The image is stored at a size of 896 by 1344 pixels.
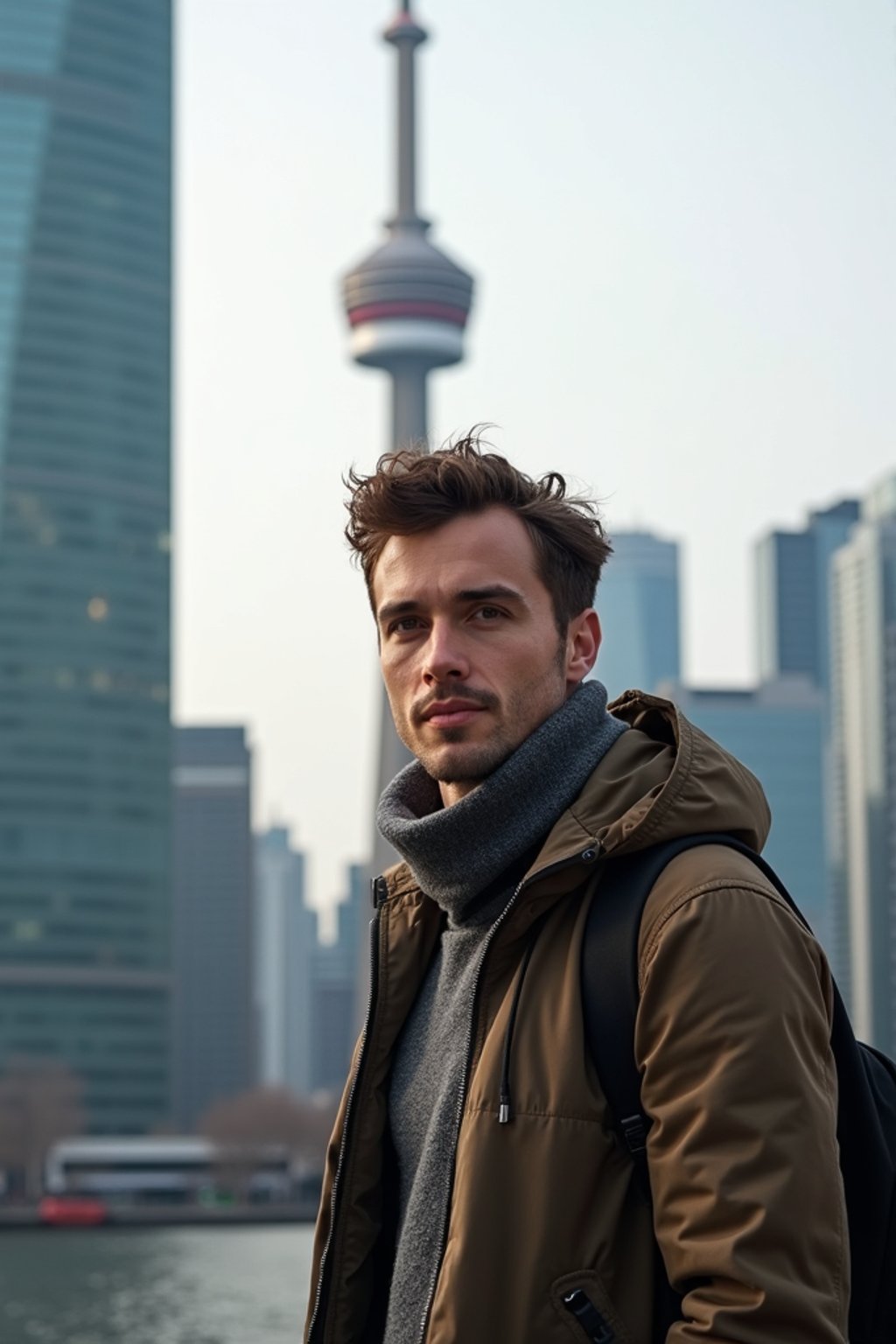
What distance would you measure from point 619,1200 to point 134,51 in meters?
160

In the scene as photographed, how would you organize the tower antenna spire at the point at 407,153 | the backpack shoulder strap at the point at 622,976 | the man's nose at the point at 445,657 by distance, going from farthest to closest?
the tower antenna spire at the point at 407,153
the man's nose at the point at 445,657
the backpack shoulder strap at the point at 622,976

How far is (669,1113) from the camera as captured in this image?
3182 mm

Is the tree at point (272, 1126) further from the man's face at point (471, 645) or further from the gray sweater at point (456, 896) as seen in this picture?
the man's face at point (471, 645)

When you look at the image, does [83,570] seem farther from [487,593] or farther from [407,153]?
[487,593]

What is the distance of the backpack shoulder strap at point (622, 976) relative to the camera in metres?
3.31

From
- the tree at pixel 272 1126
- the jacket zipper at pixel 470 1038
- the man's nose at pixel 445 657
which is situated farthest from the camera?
the tree at pixel 272 1126

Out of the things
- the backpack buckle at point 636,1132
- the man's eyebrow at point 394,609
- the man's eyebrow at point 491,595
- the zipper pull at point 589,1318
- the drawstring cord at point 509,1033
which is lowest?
the zipper pull at point 589,1318

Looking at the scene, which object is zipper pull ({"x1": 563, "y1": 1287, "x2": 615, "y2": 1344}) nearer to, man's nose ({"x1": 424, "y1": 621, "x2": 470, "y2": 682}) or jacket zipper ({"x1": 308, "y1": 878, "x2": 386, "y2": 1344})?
jacket zipper ({"x1": 308, "y1": 878, "x2": 386, "y2": 1344})

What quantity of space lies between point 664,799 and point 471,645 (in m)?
0.50

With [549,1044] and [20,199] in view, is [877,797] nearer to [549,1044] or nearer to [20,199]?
[20,199]

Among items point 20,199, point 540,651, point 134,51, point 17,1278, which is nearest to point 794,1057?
point 540,651

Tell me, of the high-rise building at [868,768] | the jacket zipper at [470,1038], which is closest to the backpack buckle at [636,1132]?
the jacket zipper at [470,1038]

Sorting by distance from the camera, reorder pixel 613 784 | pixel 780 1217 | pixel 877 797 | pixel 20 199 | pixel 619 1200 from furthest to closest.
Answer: pixel 877 797
pixel 20 199
pixel 613 784
pixel 619 1200
pixel 780 1217

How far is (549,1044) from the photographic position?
3.39 m
